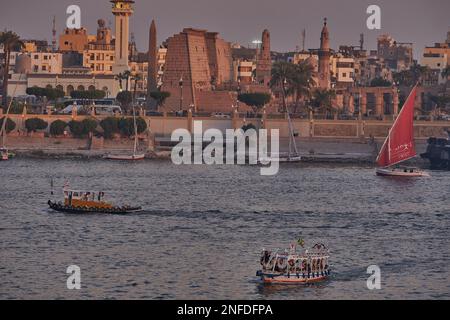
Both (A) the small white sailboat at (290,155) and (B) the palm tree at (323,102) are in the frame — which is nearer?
(A) the small white sailboat at (290,155)

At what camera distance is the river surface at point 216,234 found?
74500 mm

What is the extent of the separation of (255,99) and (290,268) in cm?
12138

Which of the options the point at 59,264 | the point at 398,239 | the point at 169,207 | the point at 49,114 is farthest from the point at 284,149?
the point at 59,264

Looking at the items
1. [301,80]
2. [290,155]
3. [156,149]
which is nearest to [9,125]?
[156,149]

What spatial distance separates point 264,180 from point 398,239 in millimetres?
49184

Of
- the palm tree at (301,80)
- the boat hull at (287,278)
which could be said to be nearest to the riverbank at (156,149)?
the palm tree at (301,80)

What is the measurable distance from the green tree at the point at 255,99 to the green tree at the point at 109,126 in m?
26.5

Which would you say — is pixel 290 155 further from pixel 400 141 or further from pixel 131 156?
pixel 400 141

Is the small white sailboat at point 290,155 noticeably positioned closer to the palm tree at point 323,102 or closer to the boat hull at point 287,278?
the palm tree at point 323,102

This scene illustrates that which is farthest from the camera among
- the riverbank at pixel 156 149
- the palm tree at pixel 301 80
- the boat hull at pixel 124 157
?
the palm tree at pixel 301 80

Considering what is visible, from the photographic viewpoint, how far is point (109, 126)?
6826 inches
